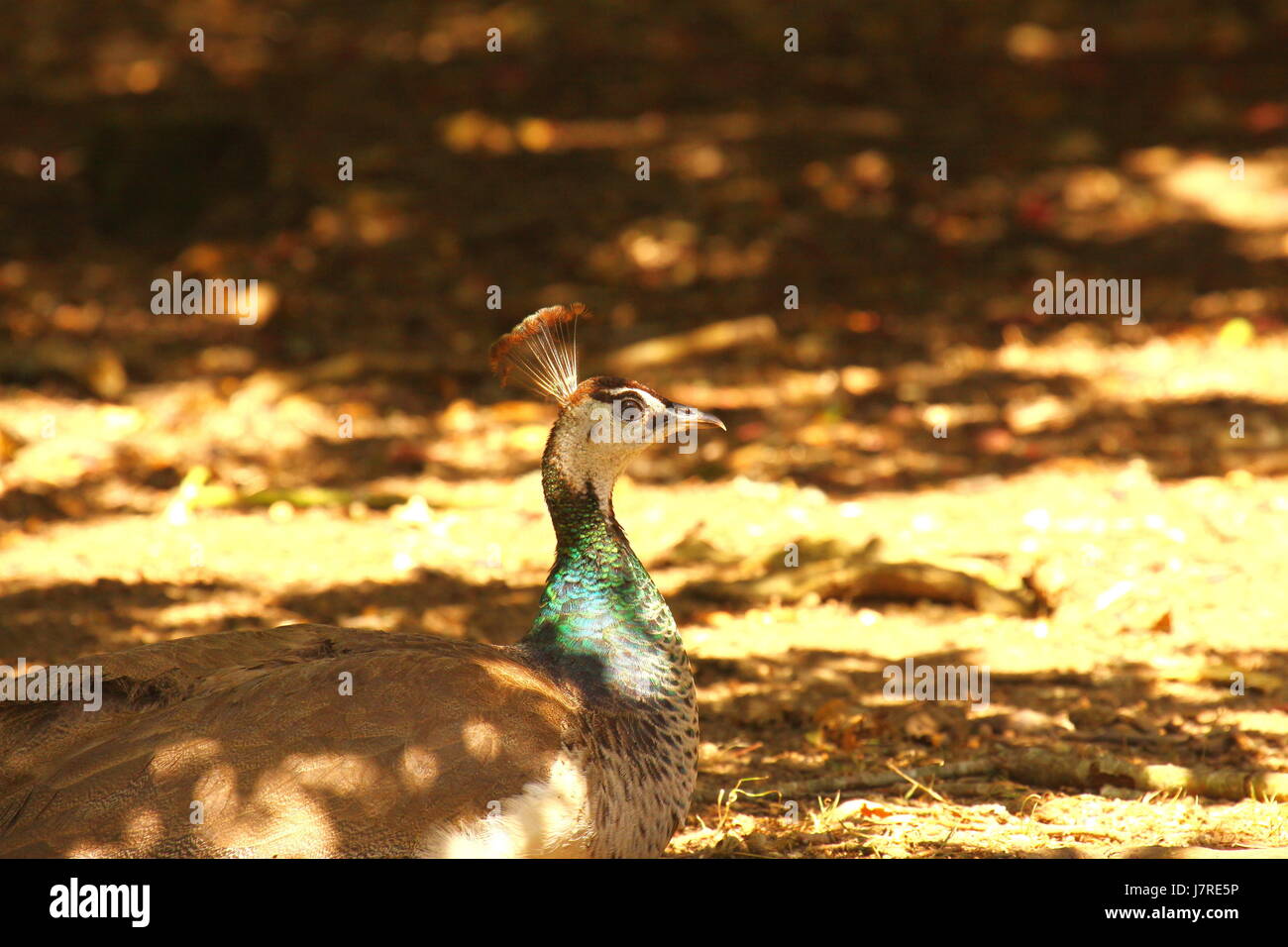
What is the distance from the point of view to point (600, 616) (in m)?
4.19

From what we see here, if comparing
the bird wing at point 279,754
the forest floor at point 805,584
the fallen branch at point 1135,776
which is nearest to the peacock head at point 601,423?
the bird wing at point 279,754

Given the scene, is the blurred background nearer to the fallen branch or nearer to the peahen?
the fallen branch

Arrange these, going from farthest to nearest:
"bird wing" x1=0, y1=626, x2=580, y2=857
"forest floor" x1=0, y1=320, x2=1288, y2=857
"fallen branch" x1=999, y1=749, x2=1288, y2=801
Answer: "forest floor" x1=0, y1=320, x2=1288, y2=857 < "fallen branch" x1=999, y1=749, x2=1288, y2=801 < "bird wing" x1=0, y1=626, x2=580, y2=857

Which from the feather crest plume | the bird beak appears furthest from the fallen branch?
the feather crest plume

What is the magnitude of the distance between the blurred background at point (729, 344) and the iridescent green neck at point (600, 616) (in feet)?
1.91

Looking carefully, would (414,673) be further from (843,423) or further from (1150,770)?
(843,423)

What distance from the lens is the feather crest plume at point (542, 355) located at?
4387mm

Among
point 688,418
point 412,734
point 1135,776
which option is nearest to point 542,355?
point 688,418

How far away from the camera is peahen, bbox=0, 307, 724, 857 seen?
3.55 metres

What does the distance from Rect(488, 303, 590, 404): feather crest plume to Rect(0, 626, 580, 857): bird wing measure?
0.84 m

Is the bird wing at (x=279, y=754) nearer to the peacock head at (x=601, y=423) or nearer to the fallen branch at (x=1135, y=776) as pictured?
the peacock head at (x=601, y=423)

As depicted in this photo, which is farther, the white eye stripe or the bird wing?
the white eye stripe

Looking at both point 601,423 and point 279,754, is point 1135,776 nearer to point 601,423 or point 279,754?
point 601,423

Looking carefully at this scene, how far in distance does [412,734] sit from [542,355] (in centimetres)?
116
